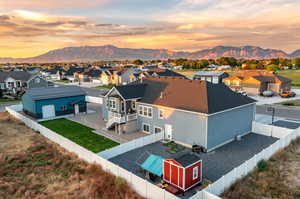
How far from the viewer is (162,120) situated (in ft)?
77.3

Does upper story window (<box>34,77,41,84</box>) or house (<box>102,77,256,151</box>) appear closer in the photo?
house (<box>102,77,256,151</box>)

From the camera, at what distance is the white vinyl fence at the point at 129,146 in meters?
18.5

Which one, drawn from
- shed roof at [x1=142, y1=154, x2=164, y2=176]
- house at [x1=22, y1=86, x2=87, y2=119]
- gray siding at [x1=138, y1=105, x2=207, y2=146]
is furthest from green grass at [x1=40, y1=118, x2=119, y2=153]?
shed roof at [x1=142, y1=154, x2=164, y2=176]

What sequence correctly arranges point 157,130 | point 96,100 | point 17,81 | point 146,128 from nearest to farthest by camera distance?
point 157,130 < point 146,128 < point 96,100 < point 17,81

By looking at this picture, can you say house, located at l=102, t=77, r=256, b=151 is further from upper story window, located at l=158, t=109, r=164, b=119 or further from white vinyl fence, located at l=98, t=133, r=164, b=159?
white vinyl fence, located at l=98, t=133, r=164, b=159

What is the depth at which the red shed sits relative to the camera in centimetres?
1395

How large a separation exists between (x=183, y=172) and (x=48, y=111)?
86.4ft

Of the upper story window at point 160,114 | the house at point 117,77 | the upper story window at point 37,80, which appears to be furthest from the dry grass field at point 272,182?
the house at point 117,77

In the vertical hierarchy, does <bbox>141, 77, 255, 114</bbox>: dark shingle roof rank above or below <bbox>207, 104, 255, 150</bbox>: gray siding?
above

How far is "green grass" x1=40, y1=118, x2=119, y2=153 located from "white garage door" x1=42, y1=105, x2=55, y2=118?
1.96m

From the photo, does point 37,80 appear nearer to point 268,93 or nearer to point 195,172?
point 195,172

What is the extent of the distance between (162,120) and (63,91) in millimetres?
20268

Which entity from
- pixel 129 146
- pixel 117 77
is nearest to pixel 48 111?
pixel 129 146

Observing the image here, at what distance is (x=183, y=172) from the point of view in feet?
45.4
